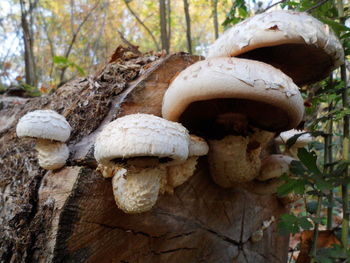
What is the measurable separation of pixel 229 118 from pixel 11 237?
1375 millimetres

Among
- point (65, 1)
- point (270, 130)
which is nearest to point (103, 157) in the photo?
point (270, 130)

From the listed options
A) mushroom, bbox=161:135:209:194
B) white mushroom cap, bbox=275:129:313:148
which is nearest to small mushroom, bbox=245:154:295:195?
white mushroom cap, bbox=275:129:313:148

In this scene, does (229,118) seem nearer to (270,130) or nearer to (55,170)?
(270,130)

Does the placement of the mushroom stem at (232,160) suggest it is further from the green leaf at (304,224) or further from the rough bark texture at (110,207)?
the green leaf at (304,224)

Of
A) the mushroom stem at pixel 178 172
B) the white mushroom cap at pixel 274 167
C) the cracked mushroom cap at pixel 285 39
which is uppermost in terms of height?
the cracked mushroom cap at pixel 285 39

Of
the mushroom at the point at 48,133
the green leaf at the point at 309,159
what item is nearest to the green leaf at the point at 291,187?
the green leaf at the point at 309,159

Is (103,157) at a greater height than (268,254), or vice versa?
(103,157)

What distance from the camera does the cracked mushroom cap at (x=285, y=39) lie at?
1.52m

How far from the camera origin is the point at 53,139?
1502 mm

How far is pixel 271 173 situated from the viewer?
186cm

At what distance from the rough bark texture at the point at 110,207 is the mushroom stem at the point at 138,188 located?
0.17 metres

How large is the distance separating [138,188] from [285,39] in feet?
3.54

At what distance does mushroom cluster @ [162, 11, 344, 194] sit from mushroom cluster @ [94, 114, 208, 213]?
0.74ft

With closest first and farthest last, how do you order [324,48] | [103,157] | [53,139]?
1. [103,157]
2. [53,139]
3. [324,48]
